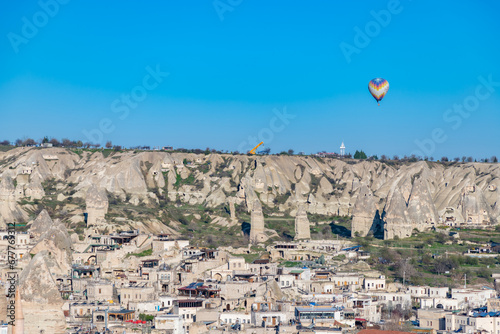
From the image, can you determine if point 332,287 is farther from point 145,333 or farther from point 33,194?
point 33,194

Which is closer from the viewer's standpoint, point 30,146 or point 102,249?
point 102,249

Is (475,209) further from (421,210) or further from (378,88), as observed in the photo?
(378,88)

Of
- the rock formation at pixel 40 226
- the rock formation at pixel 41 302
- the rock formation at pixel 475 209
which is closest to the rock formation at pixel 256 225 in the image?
the rock formation at pixel 40 226

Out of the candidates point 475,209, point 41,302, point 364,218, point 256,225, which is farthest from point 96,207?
point 41,302

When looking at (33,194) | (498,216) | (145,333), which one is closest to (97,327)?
(145,333)

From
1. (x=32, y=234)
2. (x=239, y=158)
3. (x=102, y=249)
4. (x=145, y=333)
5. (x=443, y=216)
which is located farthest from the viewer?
(x=239, y=158)
